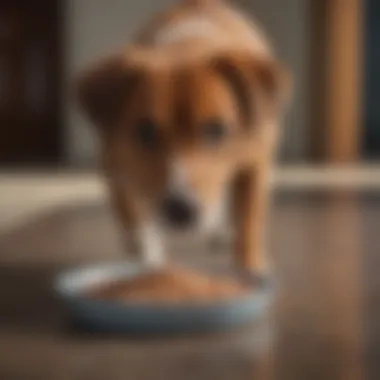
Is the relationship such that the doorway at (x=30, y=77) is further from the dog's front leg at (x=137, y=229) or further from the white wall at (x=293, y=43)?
the dog's front leg at (x=137, y=229)

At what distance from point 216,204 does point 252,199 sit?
18 cm

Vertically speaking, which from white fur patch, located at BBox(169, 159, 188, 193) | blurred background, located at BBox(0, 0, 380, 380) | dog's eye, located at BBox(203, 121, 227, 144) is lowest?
blurred background, located at BBox(0, 0, 380, 380)

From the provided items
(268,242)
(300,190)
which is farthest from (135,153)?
(300,190)

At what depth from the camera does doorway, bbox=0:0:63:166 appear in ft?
17.0

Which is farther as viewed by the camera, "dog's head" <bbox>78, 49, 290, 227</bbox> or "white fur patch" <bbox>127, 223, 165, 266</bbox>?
"white fur patch" <bbox>127, 223, 165, 266</bbox>

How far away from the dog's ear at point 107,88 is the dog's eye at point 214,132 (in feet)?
0.36

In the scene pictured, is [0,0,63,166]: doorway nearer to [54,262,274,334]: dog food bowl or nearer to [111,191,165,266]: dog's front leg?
[111,191,165,266]: dog's front leg

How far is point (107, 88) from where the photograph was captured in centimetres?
141

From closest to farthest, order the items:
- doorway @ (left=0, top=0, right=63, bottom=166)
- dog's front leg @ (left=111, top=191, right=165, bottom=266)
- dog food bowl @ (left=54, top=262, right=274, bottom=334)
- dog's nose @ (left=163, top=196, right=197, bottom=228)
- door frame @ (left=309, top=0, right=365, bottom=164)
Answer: dog food bowl @ (left=54, top=262, right=274, bottom=334) → dog's nose @ (left=163, top=196, right=197, bottom=228) → dog's front leg @ (left=111, top=191, right=165, bottom=266) → door frame @ (left=309, top=0, right=365, bottom=164) → doorway @ (left=0, top=0, right=63, bottom=166)

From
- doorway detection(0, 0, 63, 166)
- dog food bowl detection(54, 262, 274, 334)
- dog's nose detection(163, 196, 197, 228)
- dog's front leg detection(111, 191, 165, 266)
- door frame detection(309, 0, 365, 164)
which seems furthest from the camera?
doorway detection(0, 0, 63, 166)

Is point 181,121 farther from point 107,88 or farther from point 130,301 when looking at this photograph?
point 130,301

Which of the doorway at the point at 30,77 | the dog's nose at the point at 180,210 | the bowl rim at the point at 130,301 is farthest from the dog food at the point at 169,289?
the doorway at the point at 30,77

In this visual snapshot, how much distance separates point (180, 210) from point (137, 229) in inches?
9.7

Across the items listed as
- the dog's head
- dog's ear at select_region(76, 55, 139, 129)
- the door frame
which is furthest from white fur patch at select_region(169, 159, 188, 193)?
the door frame
